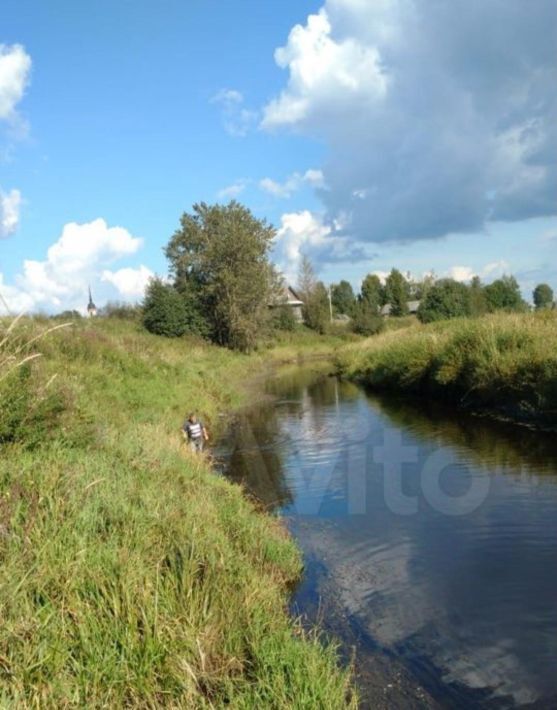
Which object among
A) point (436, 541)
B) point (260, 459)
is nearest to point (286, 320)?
point (260, 459)

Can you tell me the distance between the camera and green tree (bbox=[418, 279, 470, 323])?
56.8 metres

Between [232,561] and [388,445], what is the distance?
37.5 feet

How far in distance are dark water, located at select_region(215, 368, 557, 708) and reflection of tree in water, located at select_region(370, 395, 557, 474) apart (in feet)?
0.23

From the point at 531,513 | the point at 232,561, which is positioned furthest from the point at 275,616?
the point at 531,513

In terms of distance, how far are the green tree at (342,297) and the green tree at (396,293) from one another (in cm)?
590

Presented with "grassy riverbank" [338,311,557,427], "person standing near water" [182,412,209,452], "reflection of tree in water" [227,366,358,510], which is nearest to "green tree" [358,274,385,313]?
"reflection of tree in water" [227,366,358,510]

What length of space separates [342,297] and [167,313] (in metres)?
58.3

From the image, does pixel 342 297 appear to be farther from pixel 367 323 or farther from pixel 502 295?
pixel 502 295

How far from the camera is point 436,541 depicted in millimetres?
9484

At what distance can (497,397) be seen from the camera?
19969mm

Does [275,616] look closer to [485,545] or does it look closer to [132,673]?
[132,673]

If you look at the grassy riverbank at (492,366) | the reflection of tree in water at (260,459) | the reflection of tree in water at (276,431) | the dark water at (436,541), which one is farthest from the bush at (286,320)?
Result: the dark water at (436,541)

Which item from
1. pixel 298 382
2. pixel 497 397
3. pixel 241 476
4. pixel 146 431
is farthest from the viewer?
pixel 298 382

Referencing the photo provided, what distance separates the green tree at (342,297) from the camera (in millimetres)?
99688
